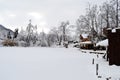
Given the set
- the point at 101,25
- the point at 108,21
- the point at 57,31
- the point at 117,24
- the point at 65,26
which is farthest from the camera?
the point at 57,31

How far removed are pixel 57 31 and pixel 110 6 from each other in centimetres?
7446

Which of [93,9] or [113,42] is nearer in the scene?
[113,42]

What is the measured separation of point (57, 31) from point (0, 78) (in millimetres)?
114924

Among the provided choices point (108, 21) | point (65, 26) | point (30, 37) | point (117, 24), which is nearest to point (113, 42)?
point (117, 24)

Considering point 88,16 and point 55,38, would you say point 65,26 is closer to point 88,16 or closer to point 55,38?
point 55,38

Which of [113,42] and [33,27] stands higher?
[33,27]

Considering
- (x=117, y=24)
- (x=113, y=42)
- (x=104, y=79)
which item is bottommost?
(x=104, y=79)

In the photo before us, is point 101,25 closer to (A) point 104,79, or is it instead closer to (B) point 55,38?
(A) point 104,79

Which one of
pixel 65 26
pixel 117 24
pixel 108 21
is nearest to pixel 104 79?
pixel 117 24

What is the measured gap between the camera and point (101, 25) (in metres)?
66.7

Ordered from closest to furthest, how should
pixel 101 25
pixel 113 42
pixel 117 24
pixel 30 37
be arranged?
pixel 113 42
pixel 117 24
pixel 101 25
pixel 30 37

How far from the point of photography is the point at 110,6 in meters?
55.8

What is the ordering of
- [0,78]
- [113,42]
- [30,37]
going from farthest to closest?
1. [30,37]
2. [113,42]
3. [0,78]

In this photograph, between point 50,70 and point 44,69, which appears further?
point 44,69
